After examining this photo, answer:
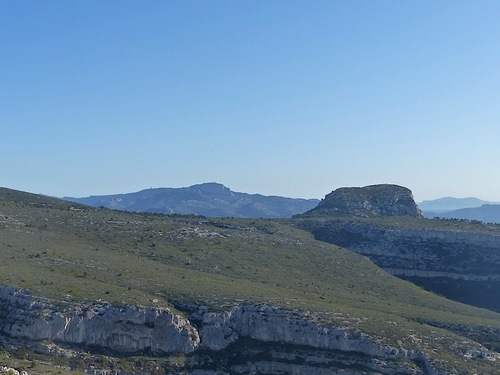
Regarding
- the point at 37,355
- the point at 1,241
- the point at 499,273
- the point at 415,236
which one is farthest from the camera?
the point at 415,236

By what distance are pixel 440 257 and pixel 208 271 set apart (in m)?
54.9

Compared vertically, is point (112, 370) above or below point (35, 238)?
below

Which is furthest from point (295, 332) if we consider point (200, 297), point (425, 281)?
point (425, 281)

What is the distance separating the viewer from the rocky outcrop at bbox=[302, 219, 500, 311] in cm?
13400

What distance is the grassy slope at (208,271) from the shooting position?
286ft

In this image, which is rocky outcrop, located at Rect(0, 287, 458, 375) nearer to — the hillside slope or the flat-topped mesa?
the hillside slope

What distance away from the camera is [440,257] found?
5566 inches

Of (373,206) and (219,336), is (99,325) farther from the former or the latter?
(373,206)

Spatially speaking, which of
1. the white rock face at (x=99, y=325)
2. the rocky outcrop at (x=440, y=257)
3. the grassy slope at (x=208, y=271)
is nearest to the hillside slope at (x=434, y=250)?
the rocky outcrop at (x=440, y=257)

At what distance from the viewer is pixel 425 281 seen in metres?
138

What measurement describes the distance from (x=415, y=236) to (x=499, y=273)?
18.4 meters

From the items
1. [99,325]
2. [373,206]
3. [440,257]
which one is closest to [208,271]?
[99,325]

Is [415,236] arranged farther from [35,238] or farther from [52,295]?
[52,295]

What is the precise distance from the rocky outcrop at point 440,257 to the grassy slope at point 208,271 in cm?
1224
